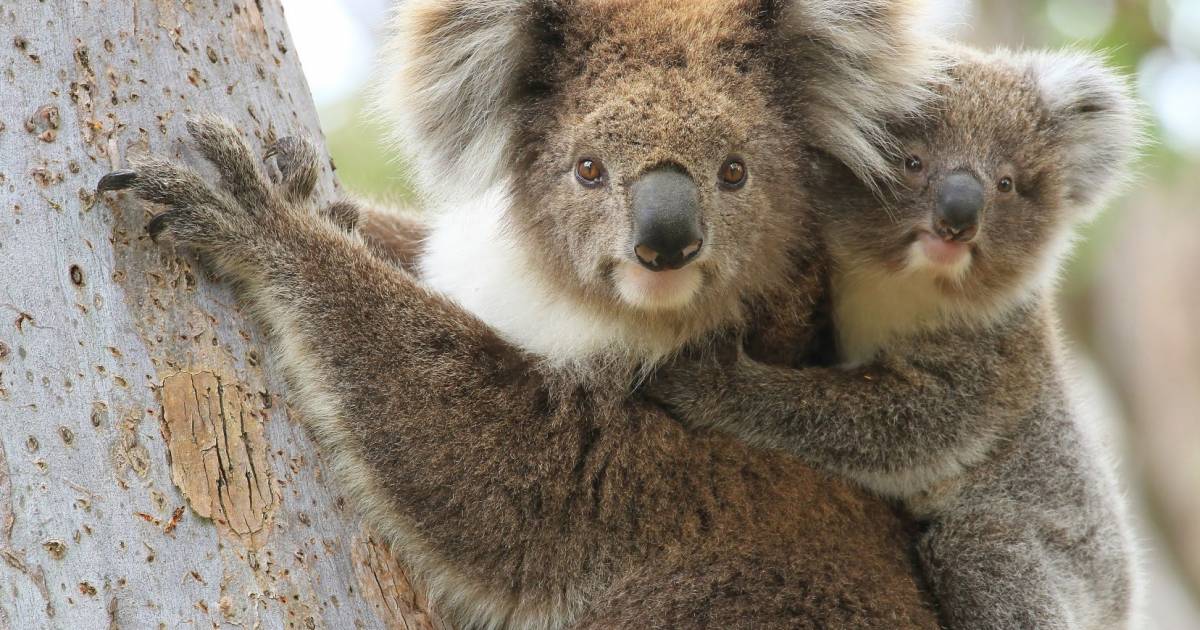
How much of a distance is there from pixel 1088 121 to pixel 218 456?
3441mm

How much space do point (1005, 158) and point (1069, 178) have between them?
1.67 feet

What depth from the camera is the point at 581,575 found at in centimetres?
338

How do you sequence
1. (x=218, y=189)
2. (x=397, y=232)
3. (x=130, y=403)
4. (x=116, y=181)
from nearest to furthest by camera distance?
(x=130, y=403), (x=116, y=181), (x=218, y=189), (x=397, y=232)

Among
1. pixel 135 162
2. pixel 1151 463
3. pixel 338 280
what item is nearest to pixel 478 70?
pixel 338 280

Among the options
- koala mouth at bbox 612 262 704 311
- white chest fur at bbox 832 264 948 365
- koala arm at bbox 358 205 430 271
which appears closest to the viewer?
koala mouth at bbox 612 262 704 311

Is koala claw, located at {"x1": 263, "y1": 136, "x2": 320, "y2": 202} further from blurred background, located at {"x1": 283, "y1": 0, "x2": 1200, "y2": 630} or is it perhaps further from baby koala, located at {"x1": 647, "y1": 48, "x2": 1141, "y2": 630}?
blurred background, located at {"x1": 283, "y1": 0, "x2": 1200, "y2": 630}

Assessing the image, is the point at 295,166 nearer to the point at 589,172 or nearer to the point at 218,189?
the point at 218,189

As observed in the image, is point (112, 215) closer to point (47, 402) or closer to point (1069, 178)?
point (47, 402)

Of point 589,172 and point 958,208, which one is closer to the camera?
point 589,172

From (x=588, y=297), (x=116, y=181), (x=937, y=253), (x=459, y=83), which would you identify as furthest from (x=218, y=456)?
(x=937, y=253)

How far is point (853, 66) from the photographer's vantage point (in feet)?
11.8

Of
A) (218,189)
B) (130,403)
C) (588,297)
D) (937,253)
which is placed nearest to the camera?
(130,403)

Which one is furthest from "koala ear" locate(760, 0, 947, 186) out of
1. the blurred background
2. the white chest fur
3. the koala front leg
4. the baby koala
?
the blurred background

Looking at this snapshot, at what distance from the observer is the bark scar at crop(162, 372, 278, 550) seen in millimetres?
2660
